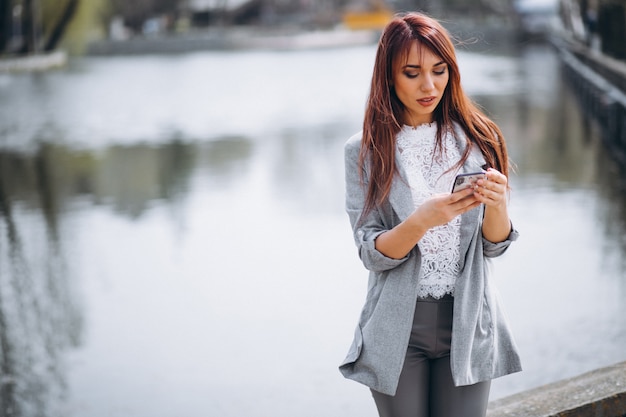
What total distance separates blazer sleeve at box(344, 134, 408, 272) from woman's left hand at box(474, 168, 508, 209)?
261 mm

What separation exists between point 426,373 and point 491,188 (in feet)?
1.69

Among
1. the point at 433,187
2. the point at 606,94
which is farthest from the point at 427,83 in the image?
the point at 606,94

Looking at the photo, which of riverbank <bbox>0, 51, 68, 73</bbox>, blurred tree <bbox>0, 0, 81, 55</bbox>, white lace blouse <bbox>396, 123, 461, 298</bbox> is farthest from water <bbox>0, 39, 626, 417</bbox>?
blurred tree <bbox>0, 0, 81, 55</bbox>

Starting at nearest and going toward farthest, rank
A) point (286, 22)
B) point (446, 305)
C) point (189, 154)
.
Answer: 1. point (446, 305)
2. point (189, 154)
3. point (286, 22)

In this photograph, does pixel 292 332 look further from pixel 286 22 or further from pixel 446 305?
pixel 286 22

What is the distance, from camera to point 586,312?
221 inches

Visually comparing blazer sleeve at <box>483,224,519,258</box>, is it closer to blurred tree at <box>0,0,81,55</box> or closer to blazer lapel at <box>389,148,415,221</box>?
blazer lapel at <box>389,148,415,221</box>

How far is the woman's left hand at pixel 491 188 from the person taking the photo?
207cm

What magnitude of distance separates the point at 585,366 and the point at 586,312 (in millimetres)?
938

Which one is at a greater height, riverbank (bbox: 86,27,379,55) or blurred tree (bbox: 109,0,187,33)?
blurred tree (bbox: 109,0,187,33)

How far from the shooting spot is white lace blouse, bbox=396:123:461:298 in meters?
2.28

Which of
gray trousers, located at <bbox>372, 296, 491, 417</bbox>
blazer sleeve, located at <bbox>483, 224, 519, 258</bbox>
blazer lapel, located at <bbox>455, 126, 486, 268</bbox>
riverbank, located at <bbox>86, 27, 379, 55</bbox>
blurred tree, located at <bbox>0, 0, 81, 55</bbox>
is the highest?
blazer lapel, located at <bbox>455, 126, 486, 268</bbox>

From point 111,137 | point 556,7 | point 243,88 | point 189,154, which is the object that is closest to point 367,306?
point 189,154

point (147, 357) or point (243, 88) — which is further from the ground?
point (147, 357)
